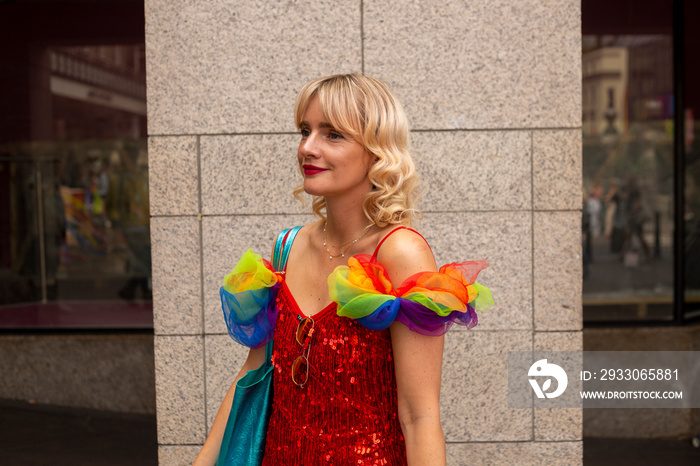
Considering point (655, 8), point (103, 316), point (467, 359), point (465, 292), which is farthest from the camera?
point (103, 316)

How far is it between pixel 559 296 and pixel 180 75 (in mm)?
2652

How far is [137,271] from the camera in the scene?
26.4 feet

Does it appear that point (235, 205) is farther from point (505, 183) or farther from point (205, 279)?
point (505, 183)

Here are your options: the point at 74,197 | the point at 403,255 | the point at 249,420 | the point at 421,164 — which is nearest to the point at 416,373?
the point at 403,255

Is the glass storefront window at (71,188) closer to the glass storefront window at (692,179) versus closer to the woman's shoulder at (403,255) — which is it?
the glass storefront window at (692,179)

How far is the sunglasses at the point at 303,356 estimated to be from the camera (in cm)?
207

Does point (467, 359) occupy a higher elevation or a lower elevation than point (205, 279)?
lower

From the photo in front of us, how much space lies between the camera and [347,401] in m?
2.03

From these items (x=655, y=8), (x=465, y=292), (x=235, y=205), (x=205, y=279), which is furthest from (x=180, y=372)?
(x=655, y=8)

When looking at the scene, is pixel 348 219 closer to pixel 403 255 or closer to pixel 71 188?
pixel 403 255

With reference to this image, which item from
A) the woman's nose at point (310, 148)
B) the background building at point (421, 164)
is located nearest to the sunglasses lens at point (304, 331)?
the woman's nose at point (310, 148)

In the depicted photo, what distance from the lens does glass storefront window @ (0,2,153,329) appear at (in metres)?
7.89

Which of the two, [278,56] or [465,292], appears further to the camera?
[278,56]

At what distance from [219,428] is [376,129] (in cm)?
117
